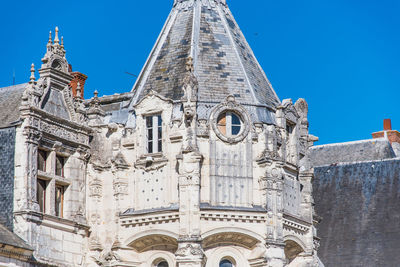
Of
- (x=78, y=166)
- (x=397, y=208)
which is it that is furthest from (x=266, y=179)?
(x=397, y=208)

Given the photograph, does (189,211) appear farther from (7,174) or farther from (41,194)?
(7,174)

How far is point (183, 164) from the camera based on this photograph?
34.3m

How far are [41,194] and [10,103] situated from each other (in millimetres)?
3913

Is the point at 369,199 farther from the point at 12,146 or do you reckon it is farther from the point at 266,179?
the point at 12,146

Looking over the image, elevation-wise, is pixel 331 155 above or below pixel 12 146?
above

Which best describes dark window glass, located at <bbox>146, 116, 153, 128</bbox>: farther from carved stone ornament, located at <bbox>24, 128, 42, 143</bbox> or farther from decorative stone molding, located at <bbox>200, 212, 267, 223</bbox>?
carved stone ornament, located at <bbox>24, 128, 42, 143</bbox>

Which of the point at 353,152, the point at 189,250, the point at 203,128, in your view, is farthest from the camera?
the point at 353,152

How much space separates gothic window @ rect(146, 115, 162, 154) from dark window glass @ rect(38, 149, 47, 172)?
403 centimetres

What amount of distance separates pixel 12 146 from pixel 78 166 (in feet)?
11.6

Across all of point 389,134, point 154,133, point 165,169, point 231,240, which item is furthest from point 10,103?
point 389,134

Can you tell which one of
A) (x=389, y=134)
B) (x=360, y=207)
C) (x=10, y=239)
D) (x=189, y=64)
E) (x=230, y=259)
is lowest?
(x=230, y=259)

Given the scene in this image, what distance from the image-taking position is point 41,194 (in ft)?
111

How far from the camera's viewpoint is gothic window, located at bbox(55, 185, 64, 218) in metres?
34.8

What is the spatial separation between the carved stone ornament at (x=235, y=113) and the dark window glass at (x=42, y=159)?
6.34 metres
